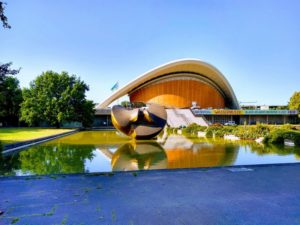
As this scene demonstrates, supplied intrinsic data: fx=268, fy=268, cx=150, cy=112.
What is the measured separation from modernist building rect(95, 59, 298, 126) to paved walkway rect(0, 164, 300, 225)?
4066 centimetres

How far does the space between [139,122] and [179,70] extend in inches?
1434

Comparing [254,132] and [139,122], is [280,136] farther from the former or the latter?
[139,122]

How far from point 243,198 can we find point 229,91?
52999 millimetres

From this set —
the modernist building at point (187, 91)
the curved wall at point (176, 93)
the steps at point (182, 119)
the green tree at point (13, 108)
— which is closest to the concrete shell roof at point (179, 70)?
the modernist building at point (187, 91)

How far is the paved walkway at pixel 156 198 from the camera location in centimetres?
322

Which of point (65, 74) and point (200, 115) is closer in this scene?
point (65, 74)

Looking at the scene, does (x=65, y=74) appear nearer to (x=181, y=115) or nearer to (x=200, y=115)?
(x=181, y=115)

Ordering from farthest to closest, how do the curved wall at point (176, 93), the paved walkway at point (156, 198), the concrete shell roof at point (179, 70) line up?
the curved wall at point (176, 93)
the concrete shell roof at point (179, 70)
the paved walkway at point (156, 198)

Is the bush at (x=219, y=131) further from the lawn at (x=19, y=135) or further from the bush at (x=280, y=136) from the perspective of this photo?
the lawn at (x=19, y=135)

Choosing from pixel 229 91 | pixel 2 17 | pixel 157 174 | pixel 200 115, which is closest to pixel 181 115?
pixel 200 115

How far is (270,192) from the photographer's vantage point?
439cm

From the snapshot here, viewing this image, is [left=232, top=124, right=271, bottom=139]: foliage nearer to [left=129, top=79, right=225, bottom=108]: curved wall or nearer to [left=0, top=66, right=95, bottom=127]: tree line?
[left=0, top=66, right=95, bottom=127]: tree line

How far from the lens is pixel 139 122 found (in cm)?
1630

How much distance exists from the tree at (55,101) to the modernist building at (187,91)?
1463cm
